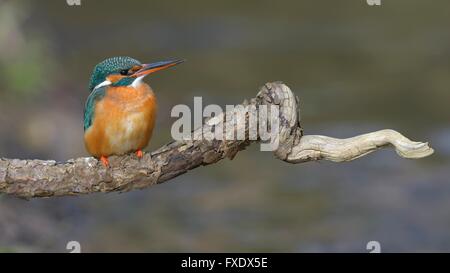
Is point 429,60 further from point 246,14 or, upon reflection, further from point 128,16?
point 128,16

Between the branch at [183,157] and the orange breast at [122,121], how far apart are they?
0.21 ft

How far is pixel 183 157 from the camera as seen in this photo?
354 centimetres

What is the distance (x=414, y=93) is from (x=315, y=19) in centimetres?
231

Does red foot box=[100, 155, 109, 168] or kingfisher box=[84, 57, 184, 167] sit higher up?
kingfisher box=[84, 57, 184, 167]

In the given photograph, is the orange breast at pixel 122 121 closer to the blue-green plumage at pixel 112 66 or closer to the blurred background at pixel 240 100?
the blue-green plumage at pixel 112 66

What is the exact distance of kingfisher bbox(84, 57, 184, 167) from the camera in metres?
3.60

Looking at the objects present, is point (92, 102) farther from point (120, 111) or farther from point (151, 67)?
point (151, 67)

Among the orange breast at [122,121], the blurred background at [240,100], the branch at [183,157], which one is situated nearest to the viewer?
the branch at [183,157]

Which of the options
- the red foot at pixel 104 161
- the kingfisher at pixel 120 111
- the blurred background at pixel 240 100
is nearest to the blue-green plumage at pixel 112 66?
the kingfisher at pixel 120 111

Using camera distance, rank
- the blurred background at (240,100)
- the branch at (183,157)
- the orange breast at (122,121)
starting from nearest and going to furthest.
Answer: the branch at (183,157) < the orange breast at (122,121) < the blurred background at (240,100)

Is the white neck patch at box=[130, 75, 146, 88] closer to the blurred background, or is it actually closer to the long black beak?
the long black beak

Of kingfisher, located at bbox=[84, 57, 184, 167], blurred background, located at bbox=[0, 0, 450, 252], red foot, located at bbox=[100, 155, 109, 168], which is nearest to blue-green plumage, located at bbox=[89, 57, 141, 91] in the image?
kingfisher, located at bbox=[84, 57, 184, 167]

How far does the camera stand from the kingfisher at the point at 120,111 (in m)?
3.60

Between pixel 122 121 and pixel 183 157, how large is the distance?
281 mm
